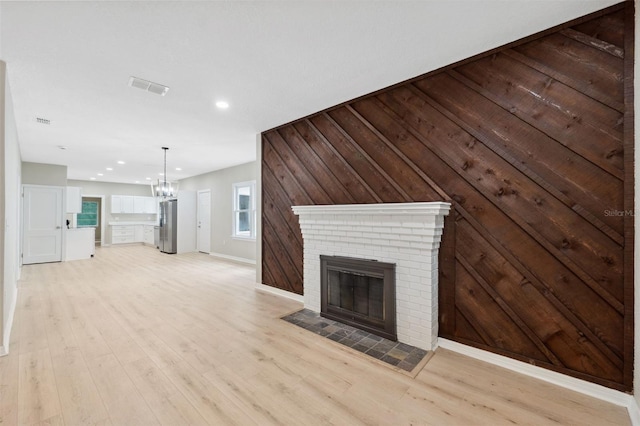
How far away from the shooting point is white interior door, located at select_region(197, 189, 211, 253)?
859 centimetres

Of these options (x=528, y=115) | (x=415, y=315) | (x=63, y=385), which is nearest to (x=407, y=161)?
(x=528, y=115)

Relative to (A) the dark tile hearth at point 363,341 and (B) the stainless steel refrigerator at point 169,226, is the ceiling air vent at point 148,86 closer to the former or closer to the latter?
(A) the dark tile hearth at point 363,341

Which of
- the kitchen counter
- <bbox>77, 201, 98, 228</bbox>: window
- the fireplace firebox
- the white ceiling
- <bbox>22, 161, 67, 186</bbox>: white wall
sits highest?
the white ceiling

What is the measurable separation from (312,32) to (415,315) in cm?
267

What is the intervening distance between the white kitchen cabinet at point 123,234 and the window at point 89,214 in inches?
57.5

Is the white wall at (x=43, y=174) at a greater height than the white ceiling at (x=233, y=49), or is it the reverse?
the white ceiling at (x=233, y=49)

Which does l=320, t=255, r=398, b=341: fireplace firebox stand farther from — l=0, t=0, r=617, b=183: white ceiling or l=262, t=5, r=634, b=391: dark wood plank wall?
l=0, t=0, r=617, b=183: white ceiling

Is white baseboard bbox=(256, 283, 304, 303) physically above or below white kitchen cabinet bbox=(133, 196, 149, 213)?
below

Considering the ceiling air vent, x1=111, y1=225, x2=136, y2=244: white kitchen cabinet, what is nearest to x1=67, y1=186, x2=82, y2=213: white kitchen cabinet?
x1=111, y1=225, x2=136, y2=244: white kitchen cabinet

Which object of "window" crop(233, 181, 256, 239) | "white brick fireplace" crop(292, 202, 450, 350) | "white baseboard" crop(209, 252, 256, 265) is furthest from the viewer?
"window" crop(233, 181, 256, 239)

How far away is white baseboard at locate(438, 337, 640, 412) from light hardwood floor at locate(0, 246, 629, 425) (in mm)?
67

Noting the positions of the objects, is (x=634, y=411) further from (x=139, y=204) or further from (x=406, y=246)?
(x=139, y=204)

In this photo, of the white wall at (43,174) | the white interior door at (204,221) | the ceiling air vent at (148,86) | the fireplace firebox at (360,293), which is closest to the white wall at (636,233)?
the fireplace firebox at (360,293)

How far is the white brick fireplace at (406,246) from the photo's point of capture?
8.32ft
